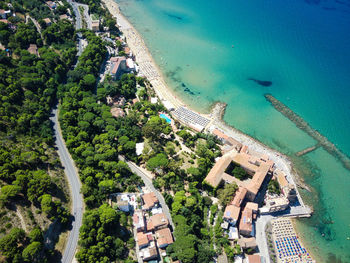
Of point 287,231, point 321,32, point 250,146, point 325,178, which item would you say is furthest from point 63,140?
point 321,32

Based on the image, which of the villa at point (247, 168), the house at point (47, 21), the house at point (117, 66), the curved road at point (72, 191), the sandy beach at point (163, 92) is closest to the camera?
the curved road at point (72, 191)

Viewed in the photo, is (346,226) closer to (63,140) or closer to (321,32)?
(63,140)

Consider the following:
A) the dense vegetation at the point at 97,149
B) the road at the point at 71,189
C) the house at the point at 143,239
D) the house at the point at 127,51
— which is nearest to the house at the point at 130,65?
the house at the point at 127,51

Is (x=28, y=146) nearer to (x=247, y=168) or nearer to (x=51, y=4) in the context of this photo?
(x=247, y=168)

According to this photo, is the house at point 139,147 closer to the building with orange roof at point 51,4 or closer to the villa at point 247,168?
the villa at point 247,168

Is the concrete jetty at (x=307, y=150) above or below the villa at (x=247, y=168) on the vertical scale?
above

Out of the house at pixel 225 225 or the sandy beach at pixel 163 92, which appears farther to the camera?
the sandy beach at pixel 163 92

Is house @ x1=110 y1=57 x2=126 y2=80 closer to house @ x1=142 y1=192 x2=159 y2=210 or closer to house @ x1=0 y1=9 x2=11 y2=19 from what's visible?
house @ x1=0 y1=9 x2=11 y2=19

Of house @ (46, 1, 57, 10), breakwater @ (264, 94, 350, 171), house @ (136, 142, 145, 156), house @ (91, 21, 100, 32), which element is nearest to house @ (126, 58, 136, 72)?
house @ (91, 21, 100, 32)
